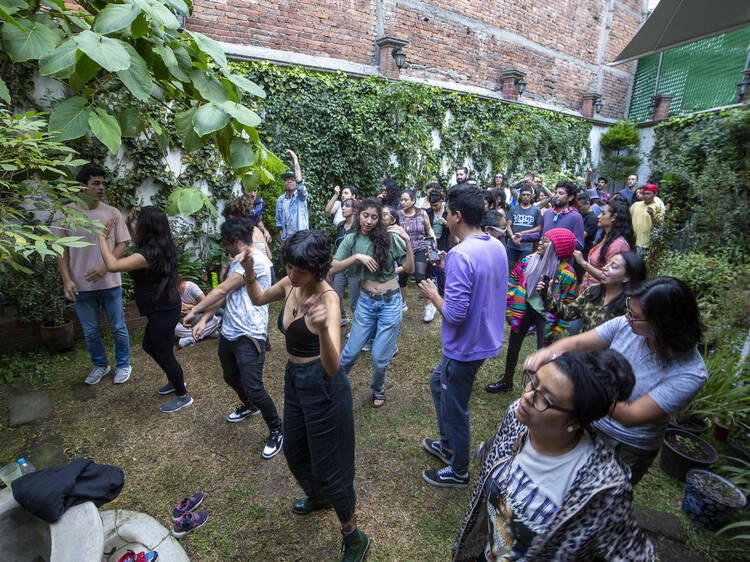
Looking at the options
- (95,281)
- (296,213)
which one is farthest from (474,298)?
Result: (296,213)

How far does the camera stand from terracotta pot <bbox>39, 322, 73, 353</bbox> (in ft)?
16.0

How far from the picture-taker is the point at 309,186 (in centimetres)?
764

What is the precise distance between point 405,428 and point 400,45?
8.45m

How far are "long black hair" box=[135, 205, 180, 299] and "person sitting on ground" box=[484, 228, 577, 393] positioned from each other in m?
3.44

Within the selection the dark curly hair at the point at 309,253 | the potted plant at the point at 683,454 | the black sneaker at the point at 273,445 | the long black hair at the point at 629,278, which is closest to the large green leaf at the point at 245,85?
the dark curly hair at the point at 309,253

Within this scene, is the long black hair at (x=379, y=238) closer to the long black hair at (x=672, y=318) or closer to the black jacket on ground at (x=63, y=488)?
the long black hair at (x=672, y=318)

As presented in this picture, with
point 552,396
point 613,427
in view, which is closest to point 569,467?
point 552,396

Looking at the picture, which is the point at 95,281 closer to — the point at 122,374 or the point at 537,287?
the point at 122,374

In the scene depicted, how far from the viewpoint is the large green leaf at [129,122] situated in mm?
1675

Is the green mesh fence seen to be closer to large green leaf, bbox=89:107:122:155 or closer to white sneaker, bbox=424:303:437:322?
white sneaker, bbox=424:303:437:322

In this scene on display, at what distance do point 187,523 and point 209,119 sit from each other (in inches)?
107

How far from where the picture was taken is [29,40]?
1.35 metres

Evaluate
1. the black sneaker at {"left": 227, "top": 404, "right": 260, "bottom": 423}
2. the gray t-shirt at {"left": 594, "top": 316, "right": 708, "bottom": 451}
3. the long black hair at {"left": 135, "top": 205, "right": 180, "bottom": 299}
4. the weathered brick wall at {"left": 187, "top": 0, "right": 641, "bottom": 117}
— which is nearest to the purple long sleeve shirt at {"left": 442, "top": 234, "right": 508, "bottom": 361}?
the gray t-shirt at {"left": 594, "top": 316, "right": 708, "bottom": 451}

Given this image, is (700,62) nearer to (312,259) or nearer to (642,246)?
(642,246)
